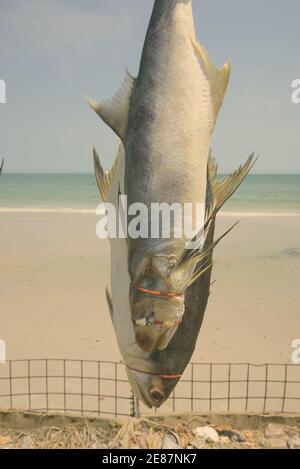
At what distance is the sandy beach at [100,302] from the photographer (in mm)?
5414

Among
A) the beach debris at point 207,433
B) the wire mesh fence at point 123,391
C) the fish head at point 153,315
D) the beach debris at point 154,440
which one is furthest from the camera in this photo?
the wire mesh fence at point 123,391

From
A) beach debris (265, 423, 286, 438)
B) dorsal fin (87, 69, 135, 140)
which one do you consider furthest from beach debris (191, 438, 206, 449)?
dorsal fin (87, 69, 135, 140)

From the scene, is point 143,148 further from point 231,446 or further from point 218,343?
point 218,343

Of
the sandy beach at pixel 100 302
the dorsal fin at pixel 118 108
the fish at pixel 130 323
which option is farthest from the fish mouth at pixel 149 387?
the sandy beach at pixel 100 302

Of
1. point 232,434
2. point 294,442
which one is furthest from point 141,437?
point 294,442

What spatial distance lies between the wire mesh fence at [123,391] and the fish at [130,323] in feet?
5.15

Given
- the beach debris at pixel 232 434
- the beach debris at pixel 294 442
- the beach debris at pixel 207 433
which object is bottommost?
the beach debris at pixel 232 434

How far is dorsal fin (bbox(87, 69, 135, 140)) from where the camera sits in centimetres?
209

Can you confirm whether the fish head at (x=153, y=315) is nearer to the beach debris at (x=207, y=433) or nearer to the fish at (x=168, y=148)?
the fish at (x=168, y=148)

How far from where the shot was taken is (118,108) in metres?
2.11

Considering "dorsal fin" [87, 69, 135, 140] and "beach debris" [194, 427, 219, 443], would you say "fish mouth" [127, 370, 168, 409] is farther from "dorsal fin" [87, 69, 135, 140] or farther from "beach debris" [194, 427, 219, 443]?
"dorsal fin" [87, 69, 135, 140]

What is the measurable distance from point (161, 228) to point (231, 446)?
5.79ft

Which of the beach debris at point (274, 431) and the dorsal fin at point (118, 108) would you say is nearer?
the dorsal fin at point (118, 108)

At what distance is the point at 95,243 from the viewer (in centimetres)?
1159
